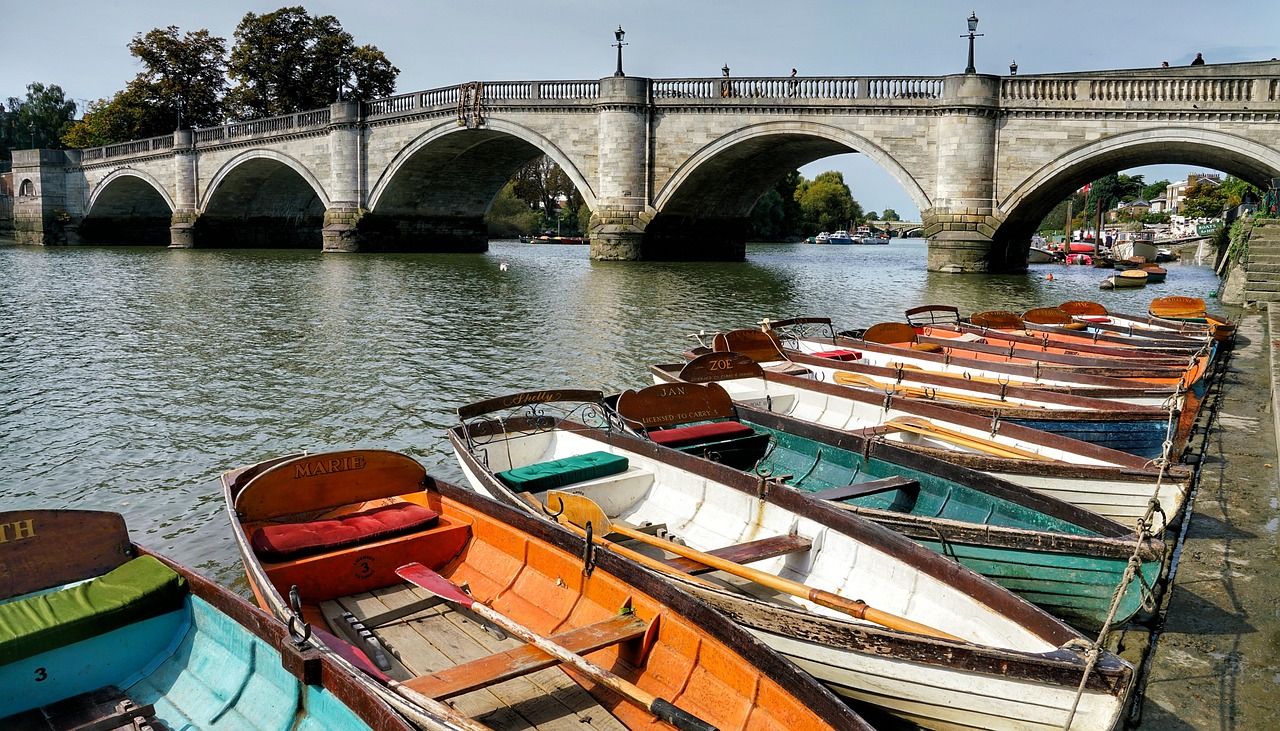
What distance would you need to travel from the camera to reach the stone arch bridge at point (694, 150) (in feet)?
82.9

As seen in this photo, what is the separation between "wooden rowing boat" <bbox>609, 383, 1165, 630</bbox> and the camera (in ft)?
15.3

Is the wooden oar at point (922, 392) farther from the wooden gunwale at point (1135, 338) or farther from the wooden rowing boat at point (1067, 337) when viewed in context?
the wooden gunwale at point (1135, 338)

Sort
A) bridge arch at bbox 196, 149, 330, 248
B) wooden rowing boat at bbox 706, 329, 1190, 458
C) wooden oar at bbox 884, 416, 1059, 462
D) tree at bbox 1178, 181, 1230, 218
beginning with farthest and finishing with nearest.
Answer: tree at bbox 1178, 181, 1230, 218, bridge arch at bbox 196, 149, 330, 248, wooden rowing boat at bbox 706, 329, 1190, 458, wooden oar at bbox 884, 416, 1059, 462

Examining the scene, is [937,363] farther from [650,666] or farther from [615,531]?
[650,666]

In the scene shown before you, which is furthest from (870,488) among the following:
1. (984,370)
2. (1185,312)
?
(1185,312)

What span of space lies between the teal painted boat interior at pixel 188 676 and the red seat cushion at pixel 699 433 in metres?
3.62

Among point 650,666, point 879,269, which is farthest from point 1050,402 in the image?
point 879,269

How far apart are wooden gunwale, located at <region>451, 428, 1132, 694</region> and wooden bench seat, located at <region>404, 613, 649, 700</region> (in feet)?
1.77

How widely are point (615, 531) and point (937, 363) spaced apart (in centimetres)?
612

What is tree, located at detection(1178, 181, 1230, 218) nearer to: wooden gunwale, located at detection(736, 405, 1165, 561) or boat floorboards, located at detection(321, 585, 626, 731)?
wooden gunwale, located at detection(736, 405, 1165, 561)

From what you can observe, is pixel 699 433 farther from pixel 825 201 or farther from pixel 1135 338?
pixel 825 201

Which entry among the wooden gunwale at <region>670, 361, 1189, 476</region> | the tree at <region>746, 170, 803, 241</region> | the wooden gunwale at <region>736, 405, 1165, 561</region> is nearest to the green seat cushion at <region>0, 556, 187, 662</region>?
the wooden gunwale at <region>736, 405, 1165, 561</region>

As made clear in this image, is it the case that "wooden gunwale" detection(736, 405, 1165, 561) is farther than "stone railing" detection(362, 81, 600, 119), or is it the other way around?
"stone railing" detection(362, 81, 600, 119)

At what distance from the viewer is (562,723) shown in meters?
3.57
